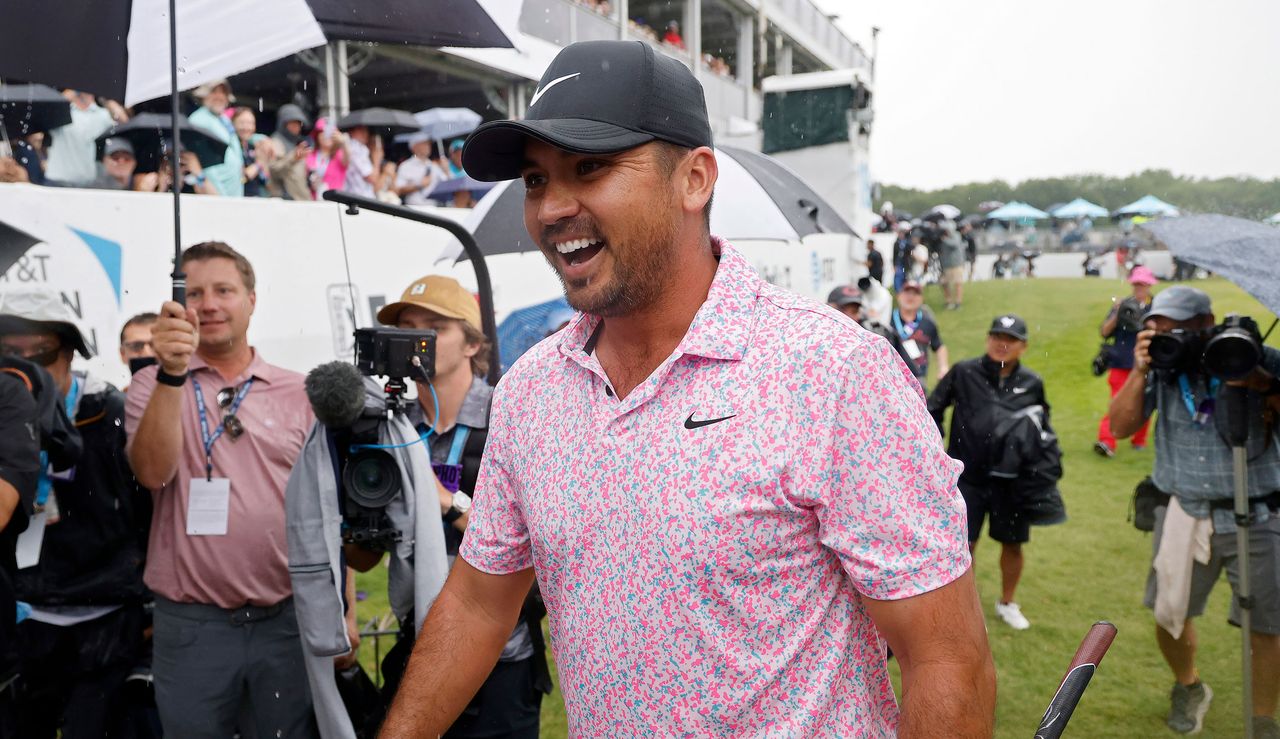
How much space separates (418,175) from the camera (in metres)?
9.59

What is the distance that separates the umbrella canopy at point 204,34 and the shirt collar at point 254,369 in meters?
0.90

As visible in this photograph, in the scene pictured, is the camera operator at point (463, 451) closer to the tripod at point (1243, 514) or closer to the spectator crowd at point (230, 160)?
the spectator crowd at point (230, 160)

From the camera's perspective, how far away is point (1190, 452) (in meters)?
4.23

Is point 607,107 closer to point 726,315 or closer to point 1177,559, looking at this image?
point 726,315

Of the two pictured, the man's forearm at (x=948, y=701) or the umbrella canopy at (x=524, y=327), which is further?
the umbrella canopy at (x=524, y=327)

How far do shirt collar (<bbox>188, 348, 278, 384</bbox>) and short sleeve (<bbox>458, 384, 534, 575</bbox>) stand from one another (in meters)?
1.82

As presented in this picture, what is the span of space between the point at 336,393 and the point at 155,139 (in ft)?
15.0

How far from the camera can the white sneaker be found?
5629 millimetres

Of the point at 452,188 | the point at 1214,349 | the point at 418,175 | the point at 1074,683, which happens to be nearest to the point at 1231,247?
the point at 1214,349

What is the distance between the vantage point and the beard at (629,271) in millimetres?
1497

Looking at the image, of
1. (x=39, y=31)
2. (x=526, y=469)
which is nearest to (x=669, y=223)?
(x=526, y=469)

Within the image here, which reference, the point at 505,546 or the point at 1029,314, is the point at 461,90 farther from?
the point at 505,546

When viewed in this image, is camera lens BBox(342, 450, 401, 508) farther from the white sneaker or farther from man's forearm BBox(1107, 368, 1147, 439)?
the white sneaker

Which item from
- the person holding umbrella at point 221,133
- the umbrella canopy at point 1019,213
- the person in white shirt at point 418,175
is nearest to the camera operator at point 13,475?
the person holding umbrella at point 221,133
